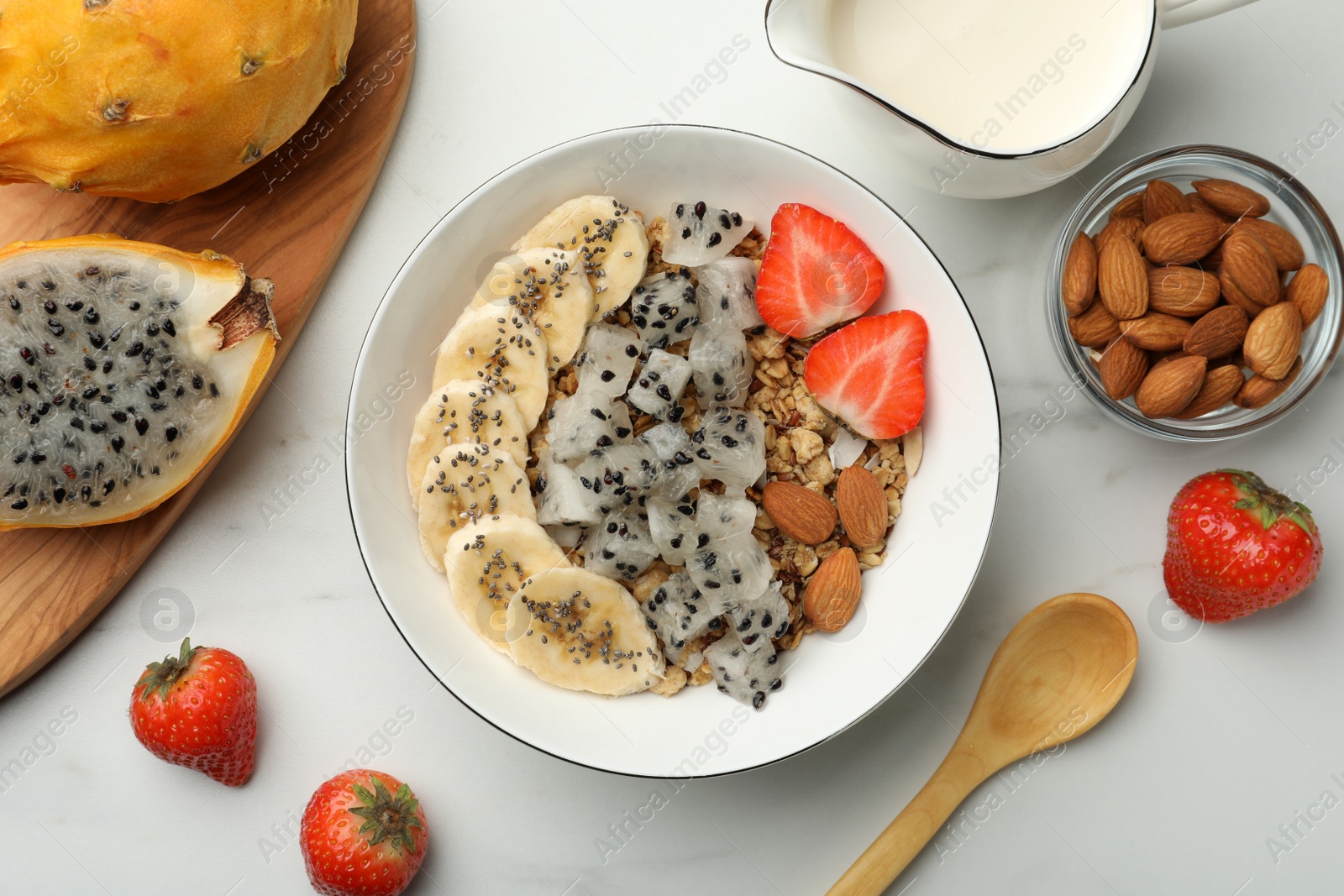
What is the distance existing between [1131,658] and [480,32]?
130 cm

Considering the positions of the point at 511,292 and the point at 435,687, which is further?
the point at 435,687

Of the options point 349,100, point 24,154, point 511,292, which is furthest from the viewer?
point 349,100

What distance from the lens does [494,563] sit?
1.14m

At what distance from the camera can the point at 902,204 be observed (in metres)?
1.27

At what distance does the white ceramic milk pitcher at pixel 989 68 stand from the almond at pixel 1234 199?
202 mm

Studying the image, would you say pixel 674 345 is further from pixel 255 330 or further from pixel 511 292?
pixel 255 330

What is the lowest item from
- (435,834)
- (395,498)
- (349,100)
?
(435,834)

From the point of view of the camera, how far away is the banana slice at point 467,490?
113 centimetres

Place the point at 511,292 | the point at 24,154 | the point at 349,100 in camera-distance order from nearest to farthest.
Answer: the point at 24,154 → the point at 511,292 → the point at 349,100

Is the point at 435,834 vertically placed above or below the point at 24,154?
below

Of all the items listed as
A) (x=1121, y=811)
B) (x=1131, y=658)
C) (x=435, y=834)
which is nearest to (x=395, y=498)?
(x=435, y=834)

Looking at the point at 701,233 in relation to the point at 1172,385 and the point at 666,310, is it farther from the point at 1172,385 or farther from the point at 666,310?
the point at 1172,385

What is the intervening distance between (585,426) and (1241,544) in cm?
88

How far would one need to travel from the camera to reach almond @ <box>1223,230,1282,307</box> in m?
1.14
